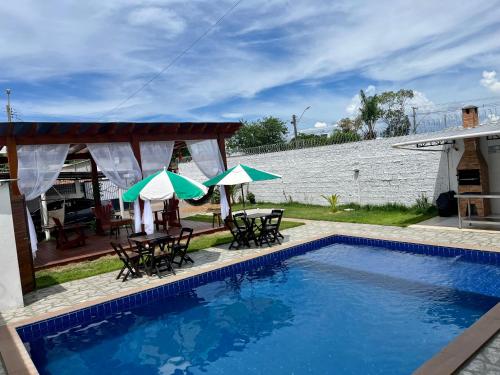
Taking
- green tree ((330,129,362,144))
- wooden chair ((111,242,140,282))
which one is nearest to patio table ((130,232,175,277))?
wooden chair ((111,242,140,282))

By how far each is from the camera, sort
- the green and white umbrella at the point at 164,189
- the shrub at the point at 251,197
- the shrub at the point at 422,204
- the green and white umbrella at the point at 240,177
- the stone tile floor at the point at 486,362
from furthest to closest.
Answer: the shrub at the point at 251,197 < the shrub at the point at 422,204 < the green and white umbrella at the point at 240,177 < the green and white umbrella at the point at 164,189 < the stone tile floor at the point at 486,362

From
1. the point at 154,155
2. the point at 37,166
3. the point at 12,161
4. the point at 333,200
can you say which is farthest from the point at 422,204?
the point at 12,161

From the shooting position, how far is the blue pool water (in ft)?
17.8

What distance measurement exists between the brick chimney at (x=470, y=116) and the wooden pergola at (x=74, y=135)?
794 cm

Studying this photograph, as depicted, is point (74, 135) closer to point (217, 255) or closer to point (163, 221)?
point (163, 221)

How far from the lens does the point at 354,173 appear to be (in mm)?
17078

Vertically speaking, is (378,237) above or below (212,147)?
below

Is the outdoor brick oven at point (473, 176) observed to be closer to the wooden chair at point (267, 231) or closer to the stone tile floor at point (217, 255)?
the stone tile floor at point (217, 255)

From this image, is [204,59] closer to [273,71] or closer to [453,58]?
[273,71]

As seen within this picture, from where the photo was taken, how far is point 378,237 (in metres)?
10.7

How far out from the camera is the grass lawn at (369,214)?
13.2 m

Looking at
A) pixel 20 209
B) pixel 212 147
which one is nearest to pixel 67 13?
pixel 212 147

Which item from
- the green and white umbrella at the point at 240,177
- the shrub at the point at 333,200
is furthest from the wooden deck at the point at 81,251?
the shrub at the point at 333,200

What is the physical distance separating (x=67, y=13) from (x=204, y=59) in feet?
25.5
